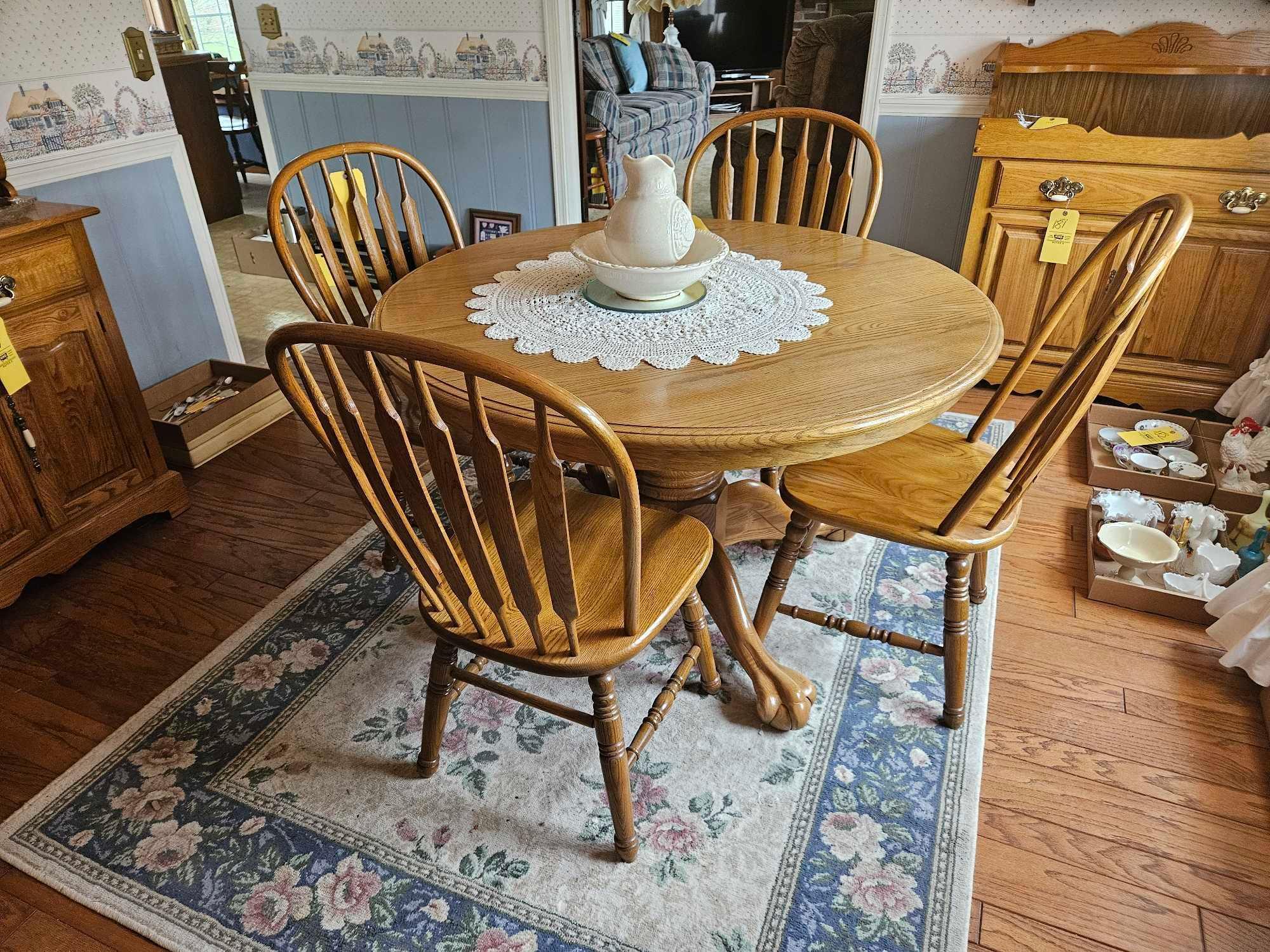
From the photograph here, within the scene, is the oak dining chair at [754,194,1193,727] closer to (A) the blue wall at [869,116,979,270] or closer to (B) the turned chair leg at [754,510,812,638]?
(B) the turned chair leg at [754,510,812,638]

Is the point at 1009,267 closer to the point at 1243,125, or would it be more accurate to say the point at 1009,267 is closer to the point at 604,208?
the point at 1243,125

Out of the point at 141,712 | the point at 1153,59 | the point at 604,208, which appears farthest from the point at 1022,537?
the point at 604,208

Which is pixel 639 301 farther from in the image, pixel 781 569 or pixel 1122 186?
pixel 1122 186

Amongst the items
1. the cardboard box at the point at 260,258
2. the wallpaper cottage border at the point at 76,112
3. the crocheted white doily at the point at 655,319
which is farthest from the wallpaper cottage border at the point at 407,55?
the crocheted white doily at the point at 655,319

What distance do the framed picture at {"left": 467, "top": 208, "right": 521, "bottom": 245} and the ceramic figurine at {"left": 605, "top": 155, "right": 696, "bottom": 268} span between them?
2199 mm

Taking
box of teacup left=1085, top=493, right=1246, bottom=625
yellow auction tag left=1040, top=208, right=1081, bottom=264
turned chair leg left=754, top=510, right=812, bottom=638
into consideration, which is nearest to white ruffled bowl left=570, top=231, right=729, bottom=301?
turned chair leg left=754, top=510, right=812, bottom=638

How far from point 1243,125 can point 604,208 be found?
10.5 feet

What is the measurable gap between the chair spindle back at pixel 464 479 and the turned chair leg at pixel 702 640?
1.04ft

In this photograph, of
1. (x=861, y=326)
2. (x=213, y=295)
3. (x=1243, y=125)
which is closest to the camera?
(x=861, y=326)

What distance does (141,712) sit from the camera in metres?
1.64

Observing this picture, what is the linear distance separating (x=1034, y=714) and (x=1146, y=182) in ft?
5.30

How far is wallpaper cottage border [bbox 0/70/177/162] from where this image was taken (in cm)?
215

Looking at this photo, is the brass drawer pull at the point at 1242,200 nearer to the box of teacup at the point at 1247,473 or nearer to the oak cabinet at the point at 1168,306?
the oak cabinet at the point at 1168,306

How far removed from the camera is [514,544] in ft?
3.36
